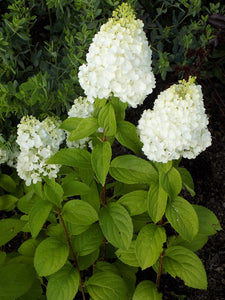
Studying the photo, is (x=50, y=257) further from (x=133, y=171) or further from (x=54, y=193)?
(x=133, y=171)

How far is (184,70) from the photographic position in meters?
2.99

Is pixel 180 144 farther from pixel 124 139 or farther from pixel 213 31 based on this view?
pixel 213 31

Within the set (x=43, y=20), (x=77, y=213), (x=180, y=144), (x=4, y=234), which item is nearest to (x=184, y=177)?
(x=180, y=144)

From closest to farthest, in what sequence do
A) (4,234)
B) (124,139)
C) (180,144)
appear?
1. (180,144)
2. (124,139)
3. (4,234)

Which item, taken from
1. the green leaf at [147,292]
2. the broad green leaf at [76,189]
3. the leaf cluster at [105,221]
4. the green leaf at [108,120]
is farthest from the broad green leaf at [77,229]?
the green leaf at [108,120]

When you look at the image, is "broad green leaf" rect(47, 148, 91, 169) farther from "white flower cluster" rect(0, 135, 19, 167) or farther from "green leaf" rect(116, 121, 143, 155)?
"white flower cluster" rect(0, 135, 19, 167)

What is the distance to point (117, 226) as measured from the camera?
1.95m

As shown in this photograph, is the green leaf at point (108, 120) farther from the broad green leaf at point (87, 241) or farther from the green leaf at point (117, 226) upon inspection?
the broad green leaf at point (87, 241)

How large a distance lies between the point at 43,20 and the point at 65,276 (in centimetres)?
239

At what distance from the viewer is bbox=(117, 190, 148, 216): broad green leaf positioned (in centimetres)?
194

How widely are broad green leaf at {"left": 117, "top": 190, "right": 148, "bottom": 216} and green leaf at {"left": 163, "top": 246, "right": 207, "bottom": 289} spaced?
42 cm

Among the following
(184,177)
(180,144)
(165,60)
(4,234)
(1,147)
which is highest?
(180,144)

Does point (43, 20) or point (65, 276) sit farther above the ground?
point (43, 20)

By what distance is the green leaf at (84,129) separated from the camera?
1.78m
